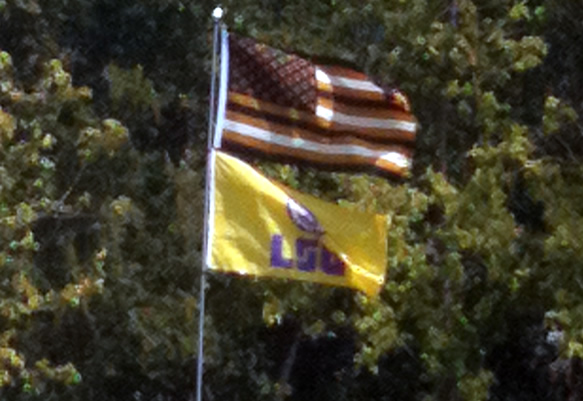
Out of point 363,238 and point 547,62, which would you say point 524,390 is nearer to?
point 547,62

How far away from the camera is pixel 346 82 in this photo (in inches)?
443

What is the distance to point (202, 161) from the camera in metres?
16.3

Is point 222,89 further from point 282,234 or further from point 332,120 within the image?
point 282,234

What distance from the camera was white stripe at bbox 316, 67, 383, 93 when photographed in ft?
36.7

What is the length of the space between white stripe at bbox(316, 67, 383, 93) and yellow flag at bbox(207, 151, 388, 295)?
36.4 inches

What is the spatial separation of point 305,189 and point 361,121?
424 centimetres

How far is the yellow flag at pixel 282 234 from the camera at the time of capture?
34.1 feet

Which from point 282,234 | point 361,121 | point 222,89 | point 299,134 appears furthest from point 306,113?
point 282,234

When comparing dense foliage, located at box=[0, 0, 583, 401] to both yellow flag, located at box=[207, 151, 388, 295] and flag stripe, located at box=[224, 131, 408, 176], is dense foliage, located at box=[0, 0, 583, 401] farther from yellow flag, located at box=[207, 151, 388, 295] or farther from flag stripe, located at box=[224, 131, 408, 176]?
yellow flag, located at box=[207, 151, 388, 295]

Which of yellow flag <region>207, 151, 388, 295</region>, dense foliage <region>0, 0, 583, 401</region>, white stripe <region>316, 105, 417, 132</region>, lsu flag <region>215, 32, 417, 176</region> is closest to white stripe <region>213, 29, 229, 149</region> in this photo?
lsu flag <region>215, 32, 417, 176</region>

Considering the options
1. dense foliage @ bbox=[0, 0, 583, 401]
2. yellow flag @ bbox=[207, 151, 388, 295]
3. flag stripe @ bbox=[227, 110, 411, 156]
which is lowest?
dense foliage @ bbox=[0, 0, 583, 401]

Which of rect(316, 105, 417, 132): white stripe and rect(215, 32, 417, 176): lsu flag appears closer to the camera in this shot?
rect(215, 32, 417, 176): lsu flag

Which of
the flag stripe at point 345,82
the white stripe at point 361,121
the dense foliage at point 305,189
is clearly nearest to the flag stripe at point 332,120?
the white stripe at point 361,121

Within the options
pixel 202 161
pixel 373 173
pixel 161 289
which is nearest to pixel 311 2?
pixel 202 161
